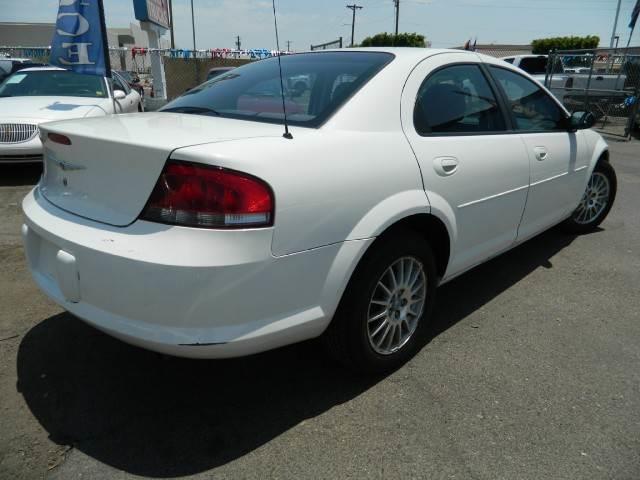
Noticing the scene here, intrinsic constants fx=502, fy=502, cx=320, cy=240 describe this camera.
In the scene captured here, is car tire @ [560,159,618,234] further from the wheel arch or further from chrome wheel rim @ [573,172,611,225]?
the wheel arch

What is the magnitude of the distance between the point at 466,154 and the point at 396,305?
881 millimetres

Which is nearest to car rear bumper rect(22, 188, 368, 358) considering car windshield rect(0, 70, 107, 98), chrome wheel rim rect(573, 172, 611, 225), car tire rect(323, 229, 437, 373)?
car tire rect(323, 229, 437, 373)

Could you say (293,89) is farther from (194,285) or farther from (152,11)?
(152,11)

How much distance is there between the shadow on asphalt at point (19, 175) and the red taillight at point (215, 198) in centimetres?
545

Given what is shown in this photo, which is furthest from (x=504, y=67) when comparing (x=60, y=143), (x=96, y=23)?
(x=96, y=23)

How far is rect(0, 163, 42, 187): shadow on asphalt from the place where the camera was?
6.29 metres

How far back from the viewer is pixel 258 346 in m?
1.92

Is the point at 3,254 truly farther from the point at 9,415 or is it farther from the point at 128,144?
the point at 128,144

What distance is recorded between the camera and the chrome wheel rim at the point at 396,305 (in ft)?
7.83

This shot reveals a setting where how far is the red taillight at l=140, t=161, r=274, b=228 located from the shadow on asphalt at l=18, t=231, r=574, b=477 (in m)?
0.95

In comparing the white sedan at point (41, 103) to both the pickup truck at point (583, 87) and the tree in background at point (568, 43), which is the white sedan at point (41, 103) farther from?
the tree in background at point (568, 43)

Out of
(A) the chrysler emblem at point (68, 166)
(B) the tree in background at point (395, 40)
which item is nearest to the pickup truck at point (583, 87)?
(A) the chrysler emblem at point (68, 166)

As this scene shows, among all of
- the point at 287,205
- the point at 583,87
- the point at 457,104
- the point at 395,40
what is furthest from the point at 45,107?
the point at 395,40

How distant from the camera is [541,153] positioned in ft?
10.8
